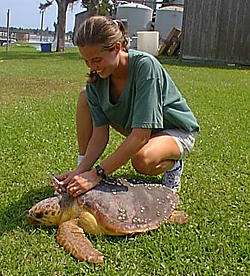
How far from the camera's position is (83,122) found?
287cm

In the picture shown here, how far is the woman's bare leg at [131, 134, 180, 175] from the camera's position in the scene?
258cm

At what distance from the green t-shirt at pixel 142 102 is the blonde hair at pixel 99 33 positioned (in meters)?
0.23

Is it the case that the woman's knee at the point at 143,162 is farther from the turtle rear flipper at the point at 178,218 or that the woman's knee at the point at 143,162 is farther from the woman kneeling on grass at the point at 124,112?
the turtle rear flipper at the point at 178,218

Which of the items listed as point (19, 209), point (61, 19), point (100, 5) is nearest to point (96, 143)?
point (19, 209)

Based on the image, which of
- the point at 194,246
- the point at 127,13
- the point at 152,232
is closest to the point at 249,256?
the point at 194,246

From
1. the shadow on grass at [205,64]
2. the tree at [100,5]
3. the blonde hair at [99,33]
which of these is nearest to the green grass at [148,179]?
the blonde hair at [99,33]

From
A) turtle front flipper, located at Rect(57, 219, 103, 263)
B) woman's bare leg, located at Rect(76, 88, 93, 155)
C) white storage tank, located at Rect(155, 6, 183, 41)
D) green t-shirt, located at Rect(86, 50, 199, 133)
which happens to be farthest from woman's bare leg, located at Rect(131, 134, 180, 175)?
white storage tank, located at Rect(155, 6, 183, 41)

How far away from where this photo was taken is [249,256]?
2176 mm

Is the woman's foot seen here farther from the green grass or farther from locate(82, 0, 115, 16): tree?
locate(82, 0, 115, 16): tree

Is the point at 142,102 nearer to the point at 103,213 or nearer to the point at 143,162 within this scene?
the point at 143,162

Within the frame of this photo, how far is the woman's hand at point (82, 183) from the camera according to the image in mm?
2402

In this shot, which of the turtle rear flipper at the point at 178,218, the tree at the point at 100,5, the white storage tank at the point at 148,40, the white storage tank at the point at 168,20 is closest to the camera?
the turtle rear flipper at the point at 178,218

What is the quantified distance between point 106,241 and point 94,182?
329 mm

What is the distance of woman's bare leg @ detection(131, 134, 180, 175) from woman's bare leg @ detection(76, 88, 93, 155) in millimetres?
411
